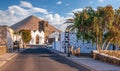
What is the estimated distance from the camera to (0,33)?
7756 centimetres

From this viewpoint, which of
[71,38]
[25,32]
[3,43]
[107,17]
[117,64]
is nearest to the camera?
[117,64]

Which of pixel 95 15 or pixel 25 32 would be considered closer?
pixel 95 15

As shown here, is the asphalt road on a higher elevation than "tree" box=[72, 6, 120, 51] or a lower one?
lower

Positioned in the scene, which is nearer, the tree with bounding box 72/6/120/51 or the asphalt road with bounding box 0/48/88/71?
the asphalt road with bounding box 0/48/88/71

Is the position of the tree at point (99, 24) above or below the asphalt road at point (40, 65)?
above

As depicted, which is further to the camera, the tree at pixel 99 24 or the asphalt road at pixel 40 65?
the tree at pixel 99 24

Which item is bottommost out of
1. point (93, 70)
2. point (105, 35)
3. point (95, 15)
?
point (93, 70)

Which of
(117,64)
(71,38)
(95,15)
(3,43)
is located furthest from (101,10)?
(3,43)

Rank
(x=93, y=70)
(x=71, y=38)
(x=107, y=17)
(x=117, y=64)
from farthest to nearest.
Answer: (x=71, y=38) → (x=107, y=17) → (x=117, y=64) → (x=93, y=70)

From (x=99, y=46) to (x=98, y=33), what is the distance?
2.23 metres

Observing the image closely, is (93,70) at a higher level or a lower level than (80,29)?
lower

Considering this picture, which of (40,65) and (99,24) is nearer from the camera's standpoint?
(40,65)

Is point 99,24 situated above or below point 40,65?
above

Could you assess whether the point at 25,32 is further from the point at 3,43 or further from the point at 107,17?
the point at 107,17
